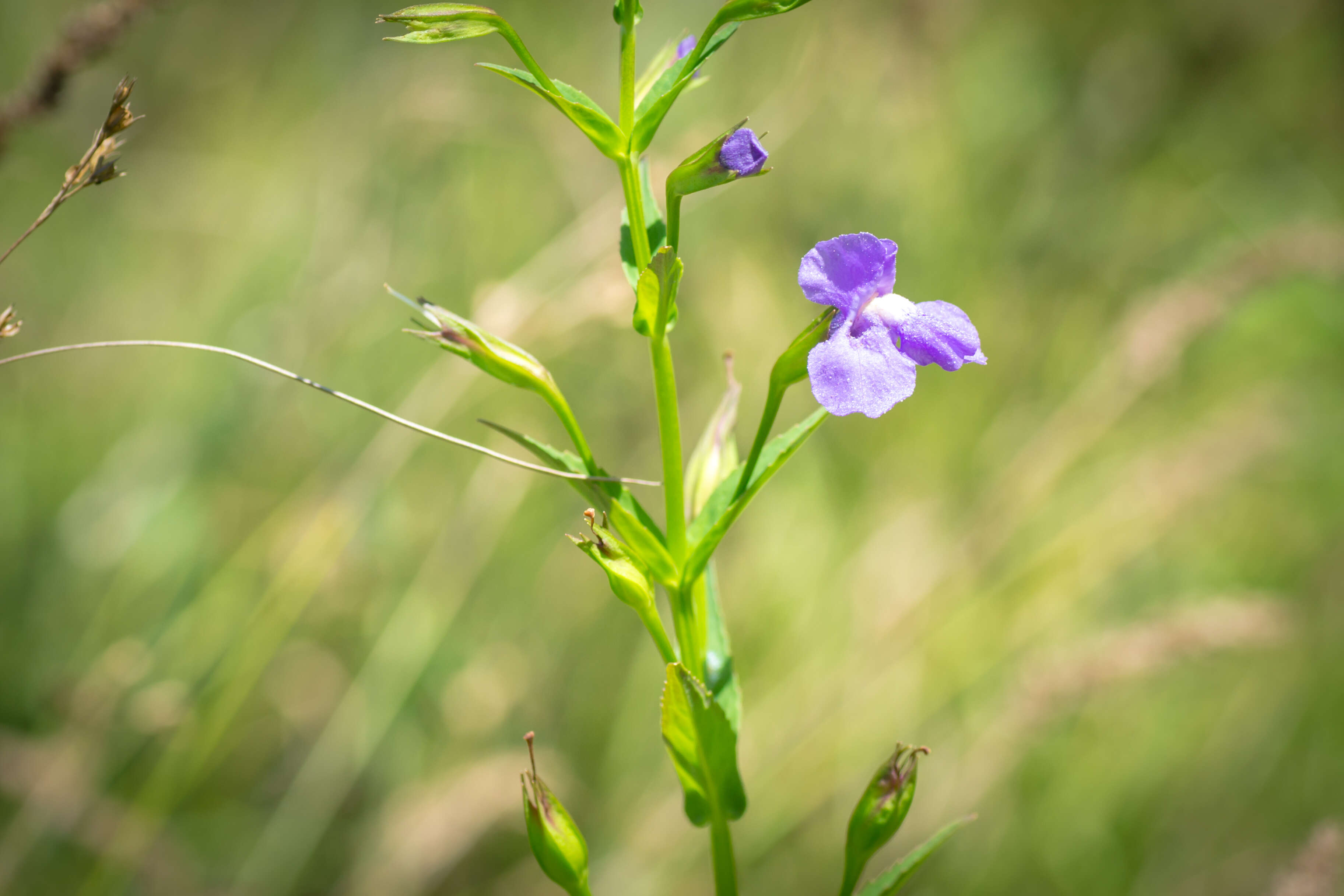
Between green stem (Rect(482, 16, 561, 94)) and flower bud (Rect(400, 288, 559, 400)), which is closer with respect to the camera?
green stem (Rect(482, 16, 561, 94))

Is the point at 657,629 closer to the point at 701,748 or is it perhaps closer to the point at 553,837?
the point at 701,748

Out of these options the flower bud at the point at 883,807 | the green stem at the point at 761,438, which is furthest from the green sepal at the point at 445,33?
the flower bud at the point at 883,807

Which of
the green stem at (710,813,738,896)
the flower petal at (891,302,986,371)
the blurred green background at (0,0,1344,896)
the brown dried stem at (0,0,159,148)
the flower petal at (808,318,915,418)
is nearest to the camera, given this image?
the flower petal at (808,318,915,418)

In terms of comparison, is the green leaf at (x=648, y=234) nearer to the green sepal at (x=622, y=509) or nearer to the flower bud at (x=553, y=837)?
the green sepal at (x=622, y=509)

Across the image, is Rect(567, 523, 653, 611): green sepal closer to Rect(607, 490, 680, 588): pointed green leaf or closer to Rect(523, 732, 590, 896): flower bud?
Rect(607, 490, 680, 588): pointed green leaf

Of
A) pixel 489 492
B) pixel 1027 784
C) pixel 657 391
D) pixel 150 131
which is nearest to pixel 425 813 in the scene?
pixel 489 492

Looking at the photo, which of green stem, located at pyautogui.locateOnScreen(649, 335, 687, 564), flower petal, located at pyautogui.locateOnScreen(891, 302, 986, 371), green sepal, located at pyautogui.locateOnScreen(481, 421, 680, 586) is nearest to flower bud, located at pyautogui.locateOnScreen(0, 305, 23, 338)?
green sepal, located at pyautogui.locateOnScreen(481, 421, 680, 586)

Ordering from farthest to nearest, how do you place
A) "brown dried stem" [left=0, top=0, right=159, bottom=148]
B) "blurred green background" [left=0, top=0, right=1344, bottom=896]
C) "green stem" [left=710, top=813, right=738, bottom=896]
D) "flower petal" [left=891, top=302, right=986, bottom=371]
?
"blurred green background" [left=0, top=0, right=1344, bottom=896] → "brown dried stem" [left=0, top=0, right=159, bottom=148] → "green stem" [left=710, top=813, right=738, bottom=896] → "flower petal" [left=891, top=302, right=986, bottom=371]

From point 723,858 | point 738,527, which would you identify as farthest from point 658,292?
point 738,527
